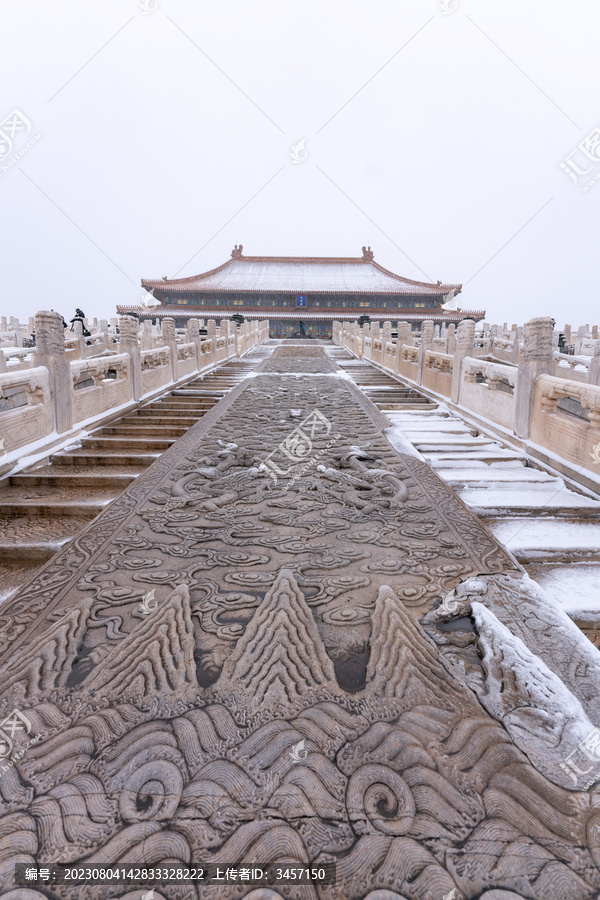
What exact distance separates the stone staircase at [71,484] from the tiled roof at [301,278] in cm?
2526

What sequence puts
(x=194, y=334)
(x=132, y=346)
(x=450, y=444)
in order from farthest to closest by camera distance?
(x=194, y=334) → (x=132, y=346) → (x=450, y=444)

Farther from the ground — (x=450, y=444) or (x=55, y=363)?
(x=55, y=363)

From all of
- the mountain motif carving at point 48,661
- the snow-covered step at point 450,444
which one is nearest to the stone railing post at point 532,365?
the snow-covered step at point 450,444

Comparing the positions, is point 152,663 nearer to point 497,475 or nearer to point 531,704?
point 531,704

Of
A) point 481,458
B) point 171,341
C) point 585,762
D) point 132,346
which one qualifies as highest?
point 171,341

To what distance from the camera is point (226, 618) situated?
204 centimetres

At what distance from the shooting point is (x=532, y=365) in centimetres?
467

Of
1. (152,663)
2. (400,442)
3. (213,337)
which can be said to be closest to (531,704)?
(152,663)

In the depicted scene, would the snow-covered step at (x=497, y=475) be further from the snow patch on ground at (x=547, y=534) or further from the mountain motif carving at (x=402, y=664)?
the mountain motif carving at (x=402, y=664)

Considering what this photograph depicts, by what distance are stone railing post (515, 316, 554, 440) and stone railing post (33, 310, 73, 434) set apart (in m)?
4.78

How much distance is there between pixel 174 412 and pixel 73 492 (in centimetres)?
294

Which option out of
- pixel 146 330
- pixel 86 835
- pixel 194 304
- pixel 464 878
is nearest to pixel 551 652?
pixel 464 878

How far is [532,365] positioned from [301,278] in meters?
29.7

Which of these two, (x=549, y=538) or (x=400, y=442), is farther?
(x=400, y=442)
